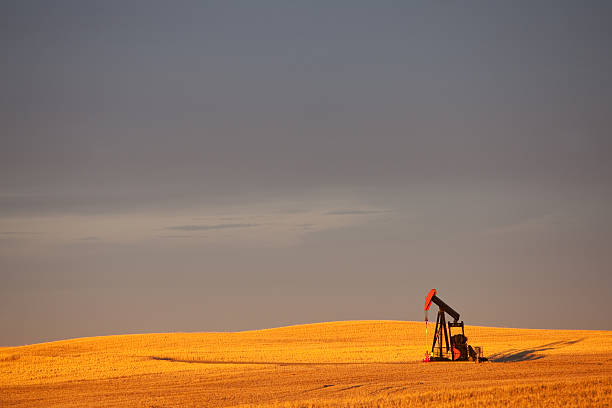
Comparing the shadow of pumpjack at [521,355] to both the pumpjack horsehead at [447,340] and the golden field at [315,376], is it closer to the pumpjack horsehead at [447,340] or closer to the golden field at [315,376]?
the golden field at [315,376]

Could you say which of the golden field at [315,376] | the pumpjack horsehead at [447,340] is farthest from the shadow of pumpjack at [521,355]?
the pumpjack horsehead at [447,340]

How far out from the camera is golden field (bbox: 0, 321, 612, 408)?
81.5 feet

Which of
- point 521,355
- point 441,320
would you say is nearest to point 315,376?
point 441,320

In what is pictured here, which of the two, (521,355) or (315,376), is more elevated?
(521,355)

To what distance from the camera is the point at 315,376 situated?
33156 mm

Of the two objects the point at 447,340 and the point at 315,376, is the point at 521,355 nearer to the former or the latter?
the point at 447,340

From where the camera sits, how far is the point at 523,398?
2398cm

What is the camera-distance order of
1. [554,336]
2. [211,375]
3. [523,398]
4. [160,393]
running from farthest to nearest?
[554,336] → [211,375] → [160,393] → [523,398]

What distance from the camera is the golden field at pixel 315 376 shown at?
81.5 ft

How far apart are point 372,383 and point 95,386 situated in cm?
1181

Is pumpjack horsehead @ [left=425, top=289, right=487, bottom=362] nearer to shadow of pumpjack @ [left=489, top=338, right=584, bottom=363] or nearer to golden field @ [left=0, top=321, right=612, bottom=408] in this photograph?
golden field @ [left=0, top=321, right=612, bottom=408]

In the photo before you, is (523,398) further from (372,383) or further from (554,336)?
(554,336)

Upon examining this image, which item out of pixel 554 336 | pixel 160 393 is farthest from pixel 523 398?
pixel 554 336

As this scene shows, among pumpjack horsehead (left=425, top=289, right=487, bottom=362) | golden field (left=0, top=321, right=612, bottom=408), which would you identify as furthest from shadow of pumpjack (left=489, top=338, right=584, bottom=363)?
pumpjack horsehead (left=425, top=289, right=487, bottom=362)
